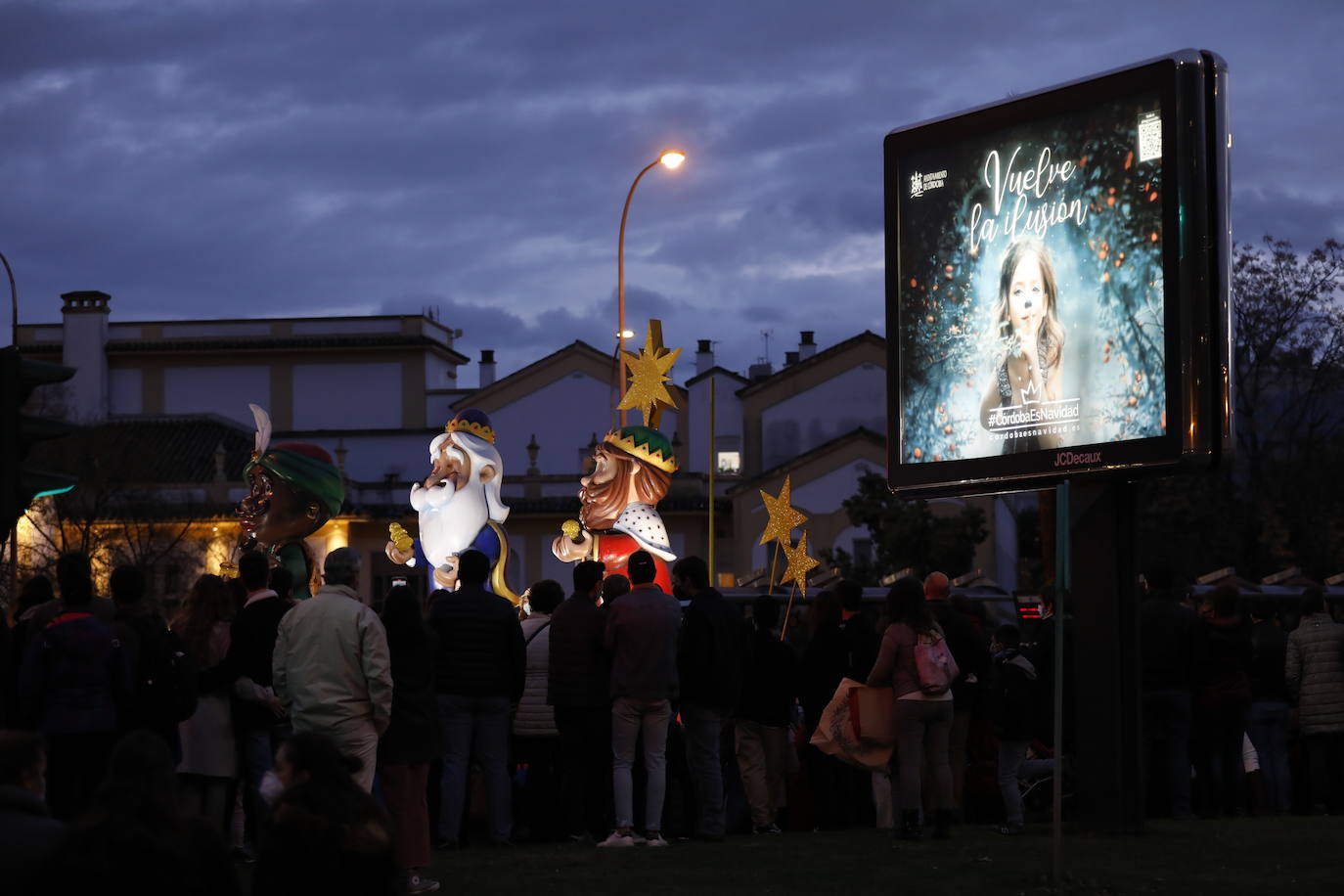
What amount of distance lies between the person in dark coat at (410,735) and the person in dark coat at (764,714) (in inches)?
144

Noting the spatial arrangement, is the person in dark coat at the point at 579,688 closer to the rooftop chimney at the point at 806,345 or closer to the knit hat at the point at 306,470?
the knit hat at the point at 306,470

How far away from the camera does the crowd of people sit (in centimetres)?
1087

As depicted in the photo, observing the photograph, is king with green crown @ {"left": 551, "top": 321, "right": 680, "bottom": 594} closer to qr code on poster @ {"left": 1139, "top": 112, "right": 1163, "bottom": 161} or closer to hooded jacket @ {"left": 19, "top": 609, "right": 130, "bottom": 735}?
qr code on poster @ {"left": 1139, "top": 112, "right": 1163, "bottom": 161}

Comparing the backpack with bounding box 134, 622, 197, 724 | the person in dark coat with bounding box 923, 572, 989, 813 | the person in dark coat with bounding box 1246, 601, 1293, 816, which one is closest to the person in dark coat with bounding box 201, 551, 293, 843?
the backpack with bounding box 134, 622, 197, 724

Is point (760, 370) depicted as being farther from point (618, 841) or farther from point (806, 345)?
point (618, 841)

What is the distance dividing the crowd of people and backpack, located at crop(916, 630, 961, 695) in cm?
1

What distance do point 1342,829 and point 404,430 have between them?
64881 millimetres

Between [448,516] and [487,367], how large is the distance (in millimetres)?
69330

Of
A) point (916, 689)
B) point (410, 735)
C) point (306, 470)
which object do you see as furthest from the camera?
point (306, 470)

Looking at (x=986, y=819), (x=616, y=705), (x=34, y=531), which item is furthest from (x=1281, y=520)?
(x=616, y=705)

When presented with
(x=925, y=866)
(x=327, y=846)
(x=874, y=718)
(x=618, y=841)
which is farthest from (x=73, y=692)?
(x=874, y=718)

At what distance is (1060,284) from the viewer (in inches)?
550

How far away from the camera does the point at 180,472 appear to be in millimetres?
69312

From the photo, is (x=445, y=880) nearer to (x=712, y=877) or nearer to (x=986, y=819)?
(x=712, y=877)
